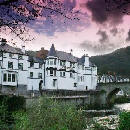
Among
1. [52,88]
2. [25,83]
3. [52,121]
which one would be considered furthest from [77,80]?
[52,121]

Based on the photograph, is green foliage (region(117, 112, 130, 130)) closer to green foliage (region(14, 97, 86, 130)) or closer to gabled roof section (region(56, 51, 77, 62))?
green foliage (region(14, 97, 86, 130))

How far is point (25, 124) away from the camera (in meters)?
18.3

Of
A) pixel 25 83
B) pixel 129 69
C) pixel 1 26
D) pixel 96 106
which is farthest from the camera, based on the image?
pixel 129 69

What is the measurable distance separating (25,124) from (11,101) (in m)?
33.9

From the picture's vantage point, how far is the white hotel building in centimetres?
6681

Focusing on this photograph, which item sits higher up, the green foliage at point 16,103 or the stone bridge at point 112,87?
the stone bridge at point 112,87

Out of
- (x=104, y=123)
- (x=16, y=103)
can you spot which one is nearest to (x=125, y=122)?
(x=104, y=123)

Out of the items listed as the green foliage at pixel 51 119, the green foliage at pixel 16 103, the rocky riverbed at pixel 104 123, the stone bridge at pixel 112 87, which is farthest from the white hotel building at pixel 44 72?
the green foliage at pixel 51 119

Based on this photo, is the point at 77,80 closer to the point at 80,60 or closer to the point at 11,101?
the point at 80,60

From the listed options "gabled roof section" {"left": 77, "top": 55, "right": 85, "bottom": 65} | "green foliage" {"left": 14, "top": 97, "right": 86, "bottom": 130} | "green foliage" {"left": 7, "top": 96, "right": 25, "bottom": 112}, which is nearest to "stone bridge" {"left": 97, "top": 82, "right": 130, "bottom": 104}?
"gabled roof section" {"left": 77, "top": 55, "right": 85, "bottom": 65}

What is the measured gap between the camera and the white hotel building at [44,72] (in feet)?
219

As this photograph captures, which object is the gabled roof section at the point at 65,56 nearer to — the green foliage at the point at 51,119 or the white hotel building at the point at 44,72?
the white hotel building at the point at 44,72

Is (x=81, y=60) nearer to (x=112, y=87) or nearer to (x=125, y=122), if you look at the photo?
(x=112, y=87)

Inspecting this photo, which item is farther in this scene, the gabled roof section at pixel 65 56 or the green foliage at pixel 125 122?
the gabled roof section at pixel 65 56
